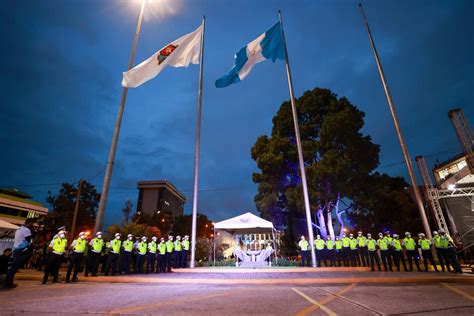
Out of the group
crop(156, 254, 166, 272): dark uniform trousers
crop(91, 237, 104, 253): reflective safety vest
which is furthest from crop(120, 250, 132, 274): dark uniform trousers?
crop(156, 254, 166, 272): dark uniform trousers

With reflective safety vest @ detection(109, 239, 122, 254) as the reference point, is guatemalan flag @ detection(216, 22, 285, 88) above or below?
above

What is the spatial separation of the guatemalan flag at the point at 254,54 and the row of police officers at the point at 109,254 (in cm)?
1058

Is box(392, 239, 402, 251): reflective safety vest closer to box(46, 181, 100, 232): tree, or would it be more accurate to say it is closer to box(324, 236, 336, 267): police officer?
box(324, 236, 336, 267): police officer

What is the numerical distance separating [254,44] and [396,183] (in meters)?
35.1

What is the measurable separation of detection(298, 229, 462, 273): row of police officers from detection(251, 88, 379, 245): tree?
755cm

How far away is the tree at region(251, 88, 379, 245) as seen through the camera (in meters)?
22.4

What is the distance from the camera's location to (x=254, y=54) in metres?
15.4

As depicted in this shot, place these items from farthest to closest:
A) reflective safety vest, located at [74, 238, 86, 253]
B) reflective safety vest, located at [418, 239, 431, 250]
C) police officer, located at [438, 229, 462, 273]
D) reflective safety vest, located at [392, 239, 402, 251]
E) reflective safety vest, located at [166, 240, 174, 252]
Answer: reflective safety vest, located at [166, 240, 174, 252], reflective safety vest, located at [392, 239, 402, 251], reflective safety vest, located at [418, 239, 431, 250], police officer, located at [438, 229, 462, 273], reflective safety vest, located at [74, 238, 86, 253]

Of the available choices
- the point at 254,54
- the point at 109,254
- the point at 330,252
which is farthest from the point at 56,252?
the point at 254,54

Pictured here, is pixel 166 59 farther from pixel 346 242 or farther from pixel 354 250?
pixel 354 250

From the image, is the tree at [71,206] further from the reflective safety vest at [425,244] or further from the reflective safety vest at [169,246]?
the reflective safety vest at [425,244]

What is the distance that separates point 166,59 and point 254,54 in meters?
5.53

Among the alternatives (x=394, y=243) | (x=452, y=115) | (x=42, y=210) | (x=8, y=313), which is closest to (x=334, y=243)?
(x=394, y=243)

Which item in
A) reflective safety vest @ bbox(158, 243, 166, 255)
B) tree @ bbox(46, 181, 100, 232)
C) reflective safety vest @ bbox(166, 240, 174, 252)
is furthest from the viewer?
tree @ bbox(46, 181, 100, 232)
